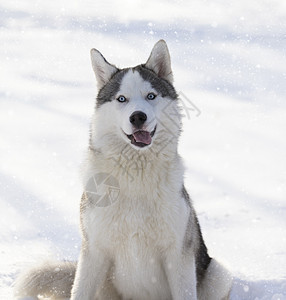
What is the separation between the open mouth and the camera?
3.70 m

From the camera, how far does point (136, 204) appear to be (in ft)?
12.3

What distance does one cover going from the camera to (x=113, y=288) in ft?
12.9

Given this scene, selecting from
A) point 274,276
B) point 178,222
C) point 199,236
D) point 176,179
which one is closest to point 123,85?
point 176,179

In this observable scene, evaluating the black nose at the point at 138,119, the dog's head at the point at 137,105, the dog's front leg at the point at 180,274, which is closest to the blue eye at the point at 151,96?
the dog's head at the point at 137,105

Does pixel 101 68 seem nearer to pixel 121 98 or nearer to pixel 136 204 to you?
pixel 121 98

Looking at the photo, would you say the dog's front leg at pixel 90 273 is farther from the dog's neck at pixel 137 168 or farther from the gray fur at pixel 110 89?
the gray fur at pixel 110 89

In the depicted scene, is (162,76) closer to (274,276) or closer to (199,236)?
(199,236)

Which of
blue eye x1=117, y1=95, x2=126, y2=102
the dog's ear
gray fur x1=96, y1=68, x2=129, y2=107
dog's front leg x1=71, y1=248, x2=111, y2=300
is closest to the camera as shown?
dog's front leg x1=71, y1=248, x2=111, y2=300

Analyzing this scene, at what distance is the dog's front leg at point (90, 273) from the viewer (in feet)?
12.4

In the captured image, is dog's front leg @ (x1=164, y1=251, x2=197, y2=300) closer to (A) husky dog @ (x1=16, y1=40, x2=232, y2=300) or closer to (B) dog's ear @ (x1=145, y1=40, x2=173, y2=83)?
(A) husky dog @ (x1=16, y1=40, x2=232, y2=300)

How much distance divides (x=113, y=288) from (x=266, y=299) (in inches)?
65.1

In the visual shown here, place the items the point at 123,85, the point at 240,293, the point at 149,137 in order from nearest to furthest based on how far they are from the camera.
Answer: the point at 149,137
the point at 123,85
the point at 240,293

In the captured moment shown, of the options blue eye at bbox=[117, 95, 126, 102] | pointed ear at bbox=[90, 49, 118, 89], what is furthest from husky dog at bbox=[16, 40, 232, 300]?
pointed ear at bbox=[90, 49, 118, 89]

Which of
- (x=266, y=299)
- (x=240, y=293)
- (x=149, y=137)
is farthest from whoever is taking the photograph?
(x=240, y=293)
